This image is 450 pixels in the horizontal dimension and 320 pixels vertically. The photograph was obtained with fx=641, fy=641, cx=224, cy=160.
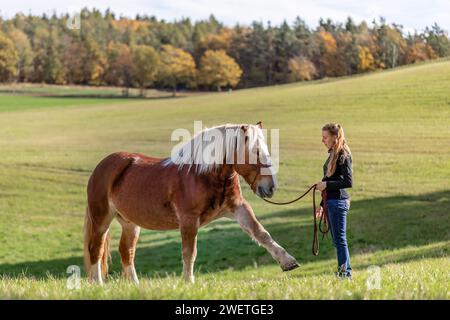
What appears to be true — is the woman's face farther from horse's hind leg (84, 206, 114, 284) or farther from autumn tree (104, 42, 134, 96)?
autumn tree (104, 42, 134, 96)

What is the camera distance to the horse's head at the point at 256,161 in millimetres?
6746

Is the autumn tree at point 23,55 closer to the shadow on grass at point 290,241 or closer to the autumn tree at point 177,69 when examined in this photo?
the autumn tree at point 177,69

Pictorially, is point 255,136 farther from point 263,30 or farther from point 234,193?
point 263,30

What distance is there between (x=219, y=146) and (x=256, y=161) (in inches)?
17.7

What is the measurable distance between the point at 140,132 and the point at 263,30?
50315mm

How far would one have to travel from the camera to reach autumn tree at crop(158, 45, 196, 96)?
97.9 metres

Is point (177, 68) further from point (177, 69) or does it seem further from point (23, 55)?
point (23, 55)

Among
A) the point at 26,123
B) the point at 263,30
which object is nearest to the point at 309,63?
the point at 263,30

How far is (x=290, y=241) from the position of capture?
62.5 ft

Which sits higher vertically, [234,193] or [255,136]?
[255,136]

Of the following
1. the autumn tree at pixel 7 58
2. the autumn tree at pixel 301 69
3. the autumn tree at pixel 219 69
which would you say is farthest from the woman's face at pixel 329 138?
the autumn tree at pixel 7 58

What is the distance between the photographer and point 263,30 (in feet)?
305

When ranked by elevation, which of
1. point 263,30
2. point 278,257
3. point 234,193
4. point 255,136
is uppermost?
point 263,30

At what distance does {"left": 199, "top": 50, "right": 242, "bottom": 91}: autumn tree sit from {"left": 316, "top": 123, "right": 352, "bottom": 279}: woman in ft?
275
